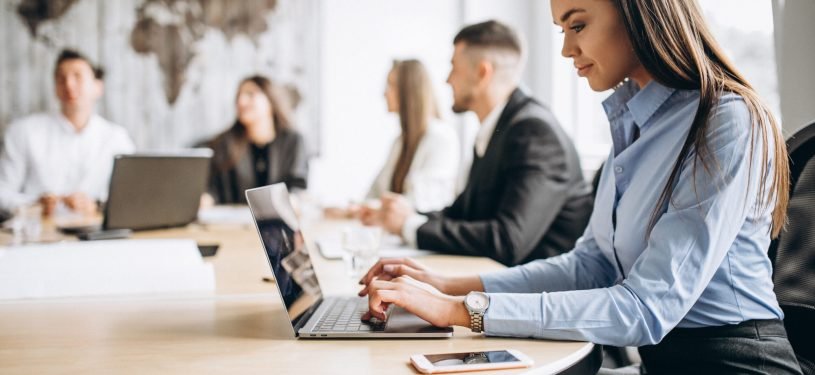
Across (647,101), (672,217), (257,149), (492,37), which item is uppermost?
(492,37)

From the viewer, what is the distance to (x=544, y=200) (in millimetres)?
2074

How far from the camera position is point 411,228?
6.81ft

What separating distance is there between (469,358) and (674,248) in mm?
346

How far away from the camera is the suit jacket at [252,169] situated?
432cm

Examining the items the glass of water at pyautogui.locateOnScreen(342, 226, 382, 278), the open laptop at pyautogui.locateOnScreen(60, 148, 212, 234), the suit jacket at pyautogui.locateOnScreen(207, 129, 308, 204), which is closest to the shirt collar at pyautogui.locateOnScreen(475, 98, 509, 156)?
the glass of water at pyautogui.locateOnScreen(342, 226, 382, 278)

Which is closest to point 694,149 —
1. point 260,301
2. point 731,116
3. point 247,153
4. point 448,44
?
point 731,116

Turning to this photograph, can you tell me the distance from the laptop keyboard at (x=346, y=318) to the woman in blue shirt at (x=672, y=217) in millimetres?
29

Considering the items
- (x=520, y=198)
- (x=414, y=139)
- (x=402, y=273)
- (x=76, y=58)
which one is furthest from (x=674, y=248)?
(x=76, y=58)

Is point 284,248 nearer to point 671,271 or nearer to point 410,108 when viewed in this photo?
point 671,271

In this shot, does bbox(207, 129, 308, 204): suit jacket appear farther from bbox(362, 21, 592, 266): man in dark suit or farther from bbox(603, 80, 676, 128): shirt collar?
bbox(603, 80, 676, 128): shirt collar

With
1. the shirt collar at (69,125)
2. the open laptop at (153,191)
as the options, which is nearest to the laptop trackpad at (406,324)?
the open laptop at (153,191)

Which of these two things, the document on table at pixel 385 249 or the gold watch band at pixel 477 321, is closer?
the gold watch band at pixel 477 321

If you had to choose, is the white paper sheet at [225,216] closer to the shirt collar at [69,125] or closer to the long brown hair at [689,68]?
the shirt collar at [69,125]

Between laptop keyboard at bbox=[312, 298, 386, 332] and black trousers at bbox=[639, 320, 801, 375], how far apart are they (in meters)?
0.48
